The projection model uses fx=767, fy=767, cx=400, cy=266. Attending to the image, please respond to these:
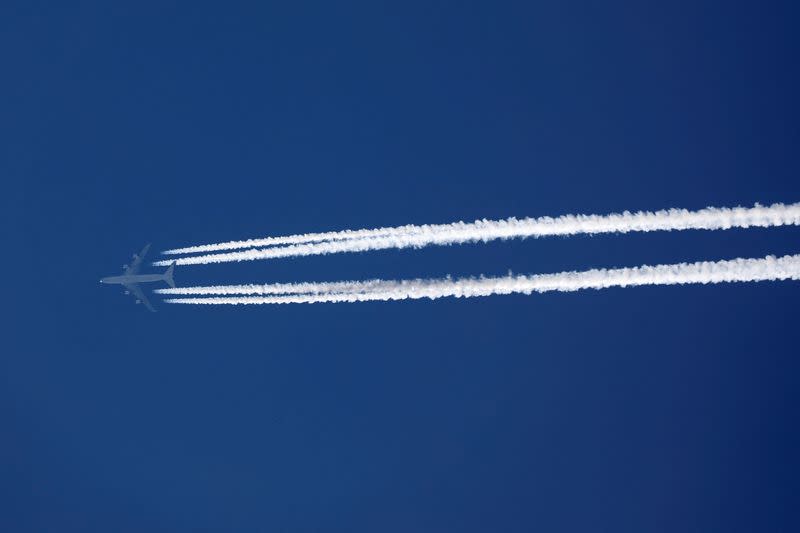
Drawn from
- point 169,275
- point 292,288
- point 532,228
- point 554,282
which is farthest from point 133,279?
point 554,282

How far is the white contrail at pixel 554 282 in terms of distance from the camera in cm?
1368

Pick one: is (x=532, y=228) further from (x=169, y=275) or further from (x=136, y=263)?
(x=136, y=263)

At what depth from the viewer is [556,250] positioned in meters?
16.6

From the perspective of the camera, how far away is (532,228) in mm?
15828

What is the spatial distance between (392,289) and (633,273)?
501 cm

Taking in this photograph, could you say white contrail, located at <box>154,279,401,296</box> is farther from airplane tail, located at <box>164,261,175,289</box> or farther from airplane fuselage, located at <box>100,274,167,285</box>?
airplane fuselage, located at <box>100,274,167,285</box>

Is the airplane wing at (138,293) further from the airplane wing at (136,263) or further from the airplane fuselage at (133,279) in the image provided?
the airplane wing at (136,263)

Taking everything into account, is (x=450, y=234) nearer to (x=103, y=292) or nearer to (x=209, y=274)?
(x=209, y=274)

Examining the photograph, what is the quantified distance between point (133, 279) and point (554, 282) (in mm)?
10383

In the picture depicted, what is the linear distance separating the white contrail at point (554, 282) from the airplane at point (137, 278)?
27.4 inches

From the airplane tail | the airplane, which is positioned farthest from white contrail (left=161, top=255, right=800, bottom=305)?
the airplane

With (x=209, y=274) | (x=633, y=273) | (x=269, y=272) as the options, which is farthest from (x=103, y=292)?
(x=633, y=273)

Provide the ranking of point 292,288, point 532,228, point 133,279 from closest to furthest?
point 532,228, point 292,288, point 133,279

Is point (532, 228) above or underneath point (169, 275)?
underneath
